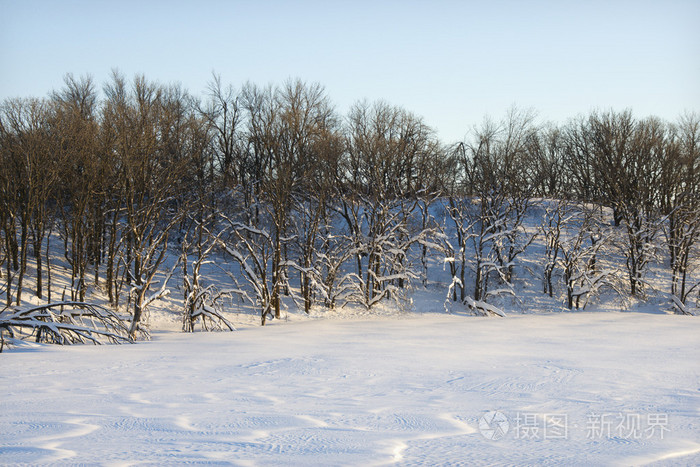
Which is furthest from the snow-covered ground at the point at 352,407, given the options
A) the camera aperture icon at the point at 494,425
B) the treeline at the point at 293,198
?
the treeline at the point at 293,198

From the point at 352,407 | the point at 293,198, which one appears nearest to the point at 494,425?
the point at 352,407

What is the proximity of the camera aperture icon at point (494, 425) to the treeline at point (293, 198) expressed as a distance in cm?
1147

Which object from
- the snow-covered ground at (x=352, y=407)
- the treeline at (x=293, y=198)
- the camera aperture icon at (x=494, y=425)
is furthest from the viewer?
the treeline at (x=293, y=198)

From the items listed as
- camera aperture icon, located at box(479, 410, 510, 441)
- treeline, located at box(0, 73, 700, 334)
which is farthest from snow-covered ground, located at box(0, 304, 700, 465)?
treeline, located at box(0, 73, 700, 334)

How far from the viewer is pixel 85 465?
316cm

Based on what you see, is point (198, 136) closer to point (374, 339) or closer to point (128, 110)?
point (128, 110)

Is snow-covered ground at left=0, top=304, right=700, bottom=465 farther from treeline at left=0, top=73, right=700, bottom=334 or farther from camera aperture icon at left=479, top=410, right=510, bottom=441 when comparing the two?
treeline at left=0, top=73, right=700, bottom=334

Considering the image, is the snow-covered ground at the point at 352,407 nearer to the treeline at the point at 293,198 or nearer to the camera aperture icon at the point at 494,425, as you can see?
the camera aperture icon at the point at 494,425

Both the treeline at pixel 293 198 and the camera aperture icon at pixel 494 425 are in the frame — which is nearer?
the camera aperture icon at pixel 494 425

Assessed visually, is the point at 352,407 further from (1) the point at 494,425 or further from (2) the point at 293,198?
(2) the point at 293,198

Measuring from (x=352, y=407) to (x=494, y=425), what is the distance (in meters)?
1.28

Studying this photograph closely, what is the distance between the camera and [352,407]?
4672 mm

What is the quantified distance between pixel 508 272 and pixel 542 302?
245cm

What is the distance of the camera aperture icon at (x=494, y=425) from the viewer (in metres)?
3.81
